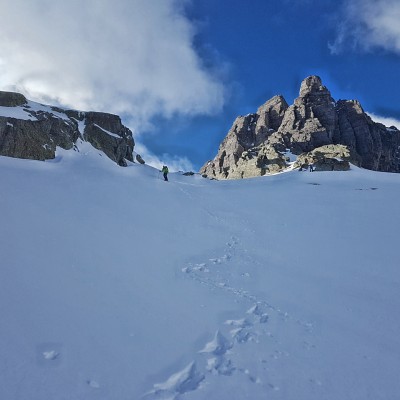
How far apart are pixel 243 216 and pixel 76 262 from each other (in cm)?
1281

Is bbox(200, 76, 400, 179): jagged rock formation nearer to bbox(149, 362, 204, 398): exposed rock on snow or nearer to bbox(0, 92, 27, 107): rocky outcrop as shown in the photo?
bbox(0, 92, 27, 107): rocky outcrop

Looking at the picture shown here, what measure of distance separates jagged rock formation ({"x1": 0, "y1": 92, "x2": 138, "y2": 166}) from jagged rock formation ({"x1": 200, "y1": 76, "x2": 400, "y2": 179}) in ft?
163

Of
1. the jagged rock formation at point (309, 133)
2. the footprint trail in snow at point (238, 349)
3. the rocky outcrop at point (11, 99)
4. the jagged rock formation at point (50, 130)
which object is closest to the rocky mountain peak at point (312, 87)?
the jagged rock formation at point (309, 133)

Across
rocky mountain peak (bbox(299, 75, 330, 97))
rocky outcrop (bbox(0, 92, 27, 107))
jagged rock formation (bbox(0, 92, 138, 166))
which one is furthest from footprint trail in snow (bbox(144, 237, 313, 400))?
rocky mountain peak (bbox(299, 75, 330, 97))

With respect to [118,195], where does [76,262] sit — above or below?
below

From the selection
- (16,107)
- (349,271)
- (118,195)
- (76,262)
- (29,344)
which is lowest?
(29,344)

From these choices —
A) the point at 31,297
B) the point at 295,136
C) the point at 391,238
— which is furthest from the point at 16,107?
the point at 295,136

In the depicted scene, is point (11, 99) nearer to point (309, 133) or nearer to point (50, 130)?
point (50, 130)

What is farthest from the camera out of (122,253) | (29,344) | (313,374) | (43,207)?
(43,207)

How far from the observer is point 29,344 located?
5285 millimetres

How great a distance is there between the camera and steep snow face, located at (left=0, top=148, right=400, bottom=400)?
5148 millimetres

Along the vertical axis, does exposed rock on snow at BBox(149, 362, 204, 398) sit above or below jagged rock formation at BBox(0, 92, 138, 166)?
below

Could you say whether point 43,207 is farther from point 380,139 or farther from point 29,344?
point 380,139

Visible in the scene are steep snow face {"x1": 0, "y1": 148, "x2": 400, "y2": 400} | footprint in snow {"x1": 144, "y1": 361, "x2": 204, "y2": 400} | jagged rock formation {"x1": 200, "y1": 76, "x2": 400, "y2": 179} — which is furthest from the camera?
jagged rock formation {"x1": 200, "y1": 76, "x2": 400, "y2": 179}
